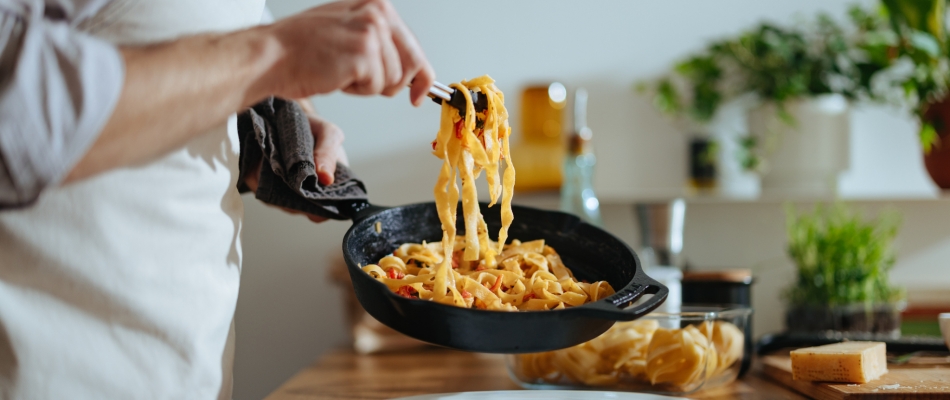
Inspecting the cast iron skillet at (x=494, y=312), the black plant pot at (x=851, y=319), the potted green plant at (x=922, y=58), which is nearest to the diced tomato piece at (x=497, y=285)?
the cast iron skillet at (x=494, y=312)

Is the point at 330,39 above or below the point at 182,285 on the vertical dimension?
above

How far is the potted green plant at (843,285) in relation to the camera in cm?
120

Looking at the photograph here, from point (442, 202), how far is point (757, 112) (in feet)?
3.19

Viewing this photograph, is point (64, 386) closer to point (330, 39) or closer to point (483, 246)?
point (330, 39)

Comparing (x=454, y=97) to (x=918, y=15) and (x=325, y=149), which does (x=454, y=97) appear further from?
(x=918, y=15)

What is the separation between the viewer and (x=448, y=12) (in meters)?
1.55

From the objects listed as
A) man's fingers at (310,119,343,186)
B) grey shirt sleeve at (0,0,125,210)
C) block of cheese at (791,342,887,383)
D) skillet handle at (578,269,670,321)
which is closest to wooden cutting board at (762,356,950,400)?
block of cheese at (791,342,887,383)

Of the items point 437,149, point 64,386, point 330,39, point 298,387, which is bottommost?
point 298,387

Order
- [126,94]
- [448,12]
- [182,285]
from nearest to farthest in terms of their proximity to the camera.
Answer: [126,94], [182,285], [448,12]

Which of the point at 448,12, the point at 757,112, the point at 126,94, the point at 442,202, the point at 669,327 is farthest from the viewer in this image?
the point at 448,12

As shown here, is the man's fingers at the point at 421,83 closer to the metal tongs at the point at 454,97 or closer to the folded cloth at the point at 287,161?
the metal tongs at the point at 454,97

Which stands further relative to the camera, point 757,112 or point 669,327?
point 757,112

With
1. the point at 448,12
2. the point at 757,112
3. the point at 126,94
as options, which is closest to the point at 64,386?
the point at 126,94

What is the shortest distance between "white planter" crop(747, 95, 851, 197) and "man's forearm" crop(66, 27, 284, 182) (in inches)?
46.2
